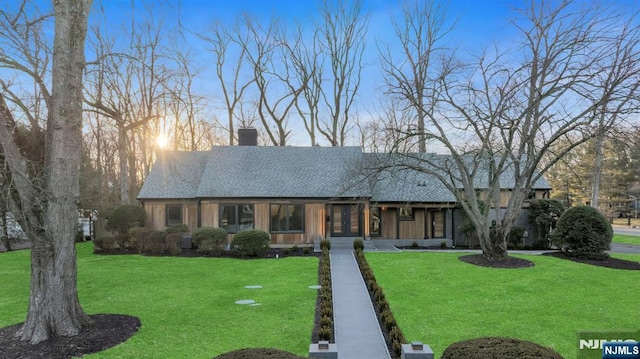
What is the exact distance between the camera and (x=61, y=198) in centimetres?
813

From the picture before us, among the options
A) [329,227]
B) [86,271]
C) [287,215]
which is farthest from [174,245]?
[329,227]

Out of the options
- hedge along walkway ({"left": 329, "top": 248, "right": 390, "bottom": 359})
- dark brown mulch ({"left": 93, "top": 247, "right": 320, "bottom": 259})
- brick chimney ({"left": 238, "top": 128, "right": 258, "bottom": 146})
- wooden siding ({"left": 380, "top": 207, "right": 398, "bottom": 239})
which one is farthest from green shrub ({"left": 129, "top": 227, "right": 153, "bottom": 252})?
wooden siding ({"left": 380, "top": 207, "right": 398, "bottom": 239})

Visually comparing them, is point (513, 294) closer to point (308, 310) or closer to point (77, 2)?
point (308, 310)

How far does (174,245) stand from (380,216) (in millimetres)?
12271

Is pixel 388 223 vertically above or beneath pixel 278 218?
beneath

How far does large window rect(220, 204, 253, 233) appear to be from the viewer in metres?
22.8

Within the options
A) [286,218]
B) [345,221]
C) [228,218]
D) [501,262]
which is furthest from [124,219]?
[501,262]

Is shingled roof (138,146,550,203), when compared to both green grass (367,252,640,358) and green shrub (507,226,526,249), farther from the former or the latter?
green grass (367,252,640,358)

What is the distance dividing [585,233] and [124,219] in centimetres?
2342

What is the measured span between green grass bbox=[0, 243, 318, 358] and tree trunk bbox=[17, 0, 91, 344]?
1.61m

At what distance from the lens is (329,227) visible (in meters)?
23.1

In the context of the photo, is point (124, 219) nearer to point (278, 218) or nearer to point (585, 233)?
point (278, 218)

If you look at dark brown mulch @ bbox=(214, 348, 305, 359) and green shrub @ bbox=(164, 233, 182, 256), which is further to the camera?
green shrub @ bbox=(164, 233, 182, 256)

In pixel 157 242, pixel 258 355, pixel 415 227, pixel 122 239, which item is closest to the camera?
pixel 258 355
